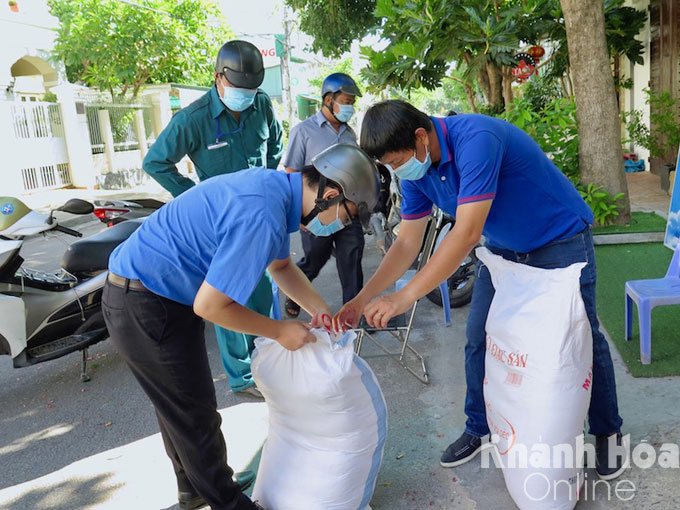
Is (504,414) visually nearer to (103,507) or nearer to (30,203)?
(103,507)

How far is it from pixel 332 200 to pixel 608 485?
160cm

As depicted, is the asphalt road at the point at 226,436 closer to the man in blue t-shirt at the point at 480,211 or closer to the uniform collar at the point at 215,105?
the man in blue t-shirt at the point at 480,211

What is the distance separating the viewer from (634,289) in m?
3.42

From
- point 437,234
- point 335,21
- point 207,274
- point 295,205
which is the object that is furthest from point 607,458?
point 335,21

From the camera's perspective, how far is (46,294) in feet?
12.4

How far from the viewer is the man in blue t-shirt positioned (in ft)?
6.95

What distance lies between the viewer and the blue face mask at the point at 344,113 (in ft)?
15.0

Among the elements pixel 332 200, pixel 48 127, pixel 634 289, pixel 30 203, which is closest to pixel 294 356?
pixel 332 200

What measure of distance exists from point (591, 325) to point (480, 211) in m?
0.72

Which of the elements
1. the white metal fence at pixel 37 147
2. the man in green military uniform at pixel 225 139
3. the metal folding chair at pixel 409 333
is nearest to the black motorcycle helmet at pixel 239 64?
the man in green military uniform at pixel 225 139

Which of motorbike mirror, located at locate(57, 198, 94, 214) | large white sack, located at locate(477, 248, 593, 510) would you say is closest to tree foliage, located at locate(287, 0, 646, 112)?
motorbike mirror, located at locate(57, 198, 94, 214)

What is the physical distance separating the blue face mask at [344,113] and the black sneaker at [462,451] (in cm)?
268

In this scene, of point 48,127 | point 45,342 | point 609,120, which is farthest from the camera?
point 48,127

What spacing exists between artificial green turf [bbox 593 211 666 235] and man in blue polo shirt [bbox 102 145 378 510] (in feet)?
15.6
